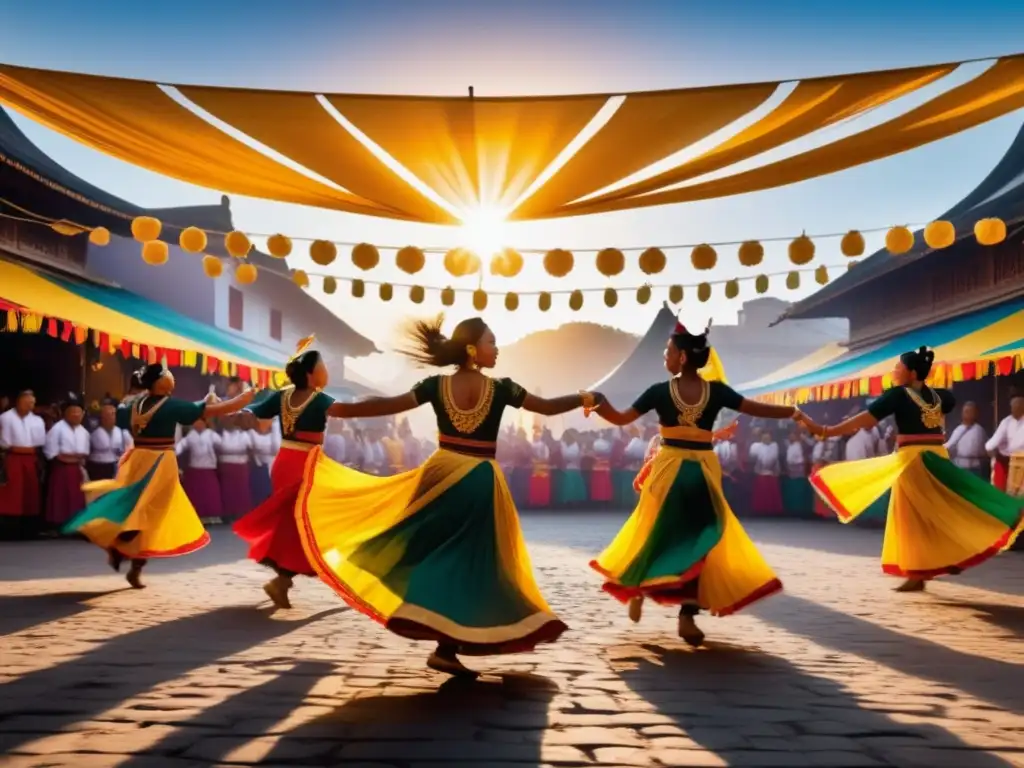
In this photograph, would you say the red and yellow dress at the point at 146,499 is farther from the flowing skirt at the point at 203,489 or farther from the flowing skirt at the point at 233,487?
the flowing skirt at the point at 233,487

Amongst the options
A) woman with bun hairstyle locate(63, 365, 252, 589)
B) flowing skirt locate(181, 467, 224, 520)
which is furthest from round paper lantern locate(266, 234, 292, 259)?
flowing skirt locate(181, 467, 224, 520)

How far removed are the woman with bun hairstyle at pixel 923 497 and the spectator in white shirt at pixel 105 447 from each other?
967 cm

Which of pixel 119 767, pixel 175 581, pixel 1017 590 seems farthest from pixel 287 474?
pixel 1017 590

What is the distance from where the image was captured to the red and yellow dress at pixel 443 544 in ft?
14.6

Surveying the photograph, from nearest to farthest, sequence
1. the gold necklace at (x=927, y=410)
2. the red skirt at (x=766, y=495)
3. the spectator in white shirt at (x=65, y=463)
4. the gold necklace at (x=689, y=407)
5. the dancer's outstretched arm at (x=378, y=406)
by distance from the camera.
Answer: the dancer's outstretched arm at (x=378, y=406), the gold necklace at (x=689, y=407), the gold necklace at (x=927, y=410), the spectator in white shirt at (x=65, y=463), the red skirt at (x=766, y=495)

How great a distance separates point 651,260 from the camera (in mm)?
9391

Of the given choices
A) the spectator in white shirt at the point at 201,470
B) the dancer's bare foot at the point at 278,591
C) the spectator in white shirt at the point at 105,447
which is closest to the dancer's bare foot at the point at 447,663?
the dancer's bare foot at the point at 278,591

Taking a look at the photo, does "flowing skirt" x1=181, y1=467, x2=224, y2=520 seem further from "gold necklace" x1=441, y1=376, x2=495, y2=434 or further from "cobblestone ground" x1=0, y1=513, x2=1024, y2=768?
"gold necklace" x1=441, y1=376, x2=495, y2=434

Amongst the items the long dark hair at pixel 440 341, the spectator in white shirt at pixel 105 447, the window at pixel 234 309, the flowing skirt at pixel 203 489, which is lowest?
the flowing skirt at pixel 203 489

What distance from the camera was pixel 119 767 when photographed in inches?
123

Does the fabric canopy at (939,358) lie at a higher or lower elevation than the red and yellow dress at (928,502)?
higher

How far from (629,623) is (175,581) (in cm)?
412

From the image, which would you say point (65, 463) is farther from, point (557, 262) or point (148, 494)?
point (557, 262)

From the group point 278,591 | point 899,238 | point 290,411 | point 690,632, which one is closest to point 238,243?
point 290,411
